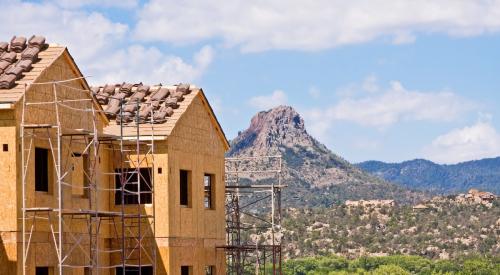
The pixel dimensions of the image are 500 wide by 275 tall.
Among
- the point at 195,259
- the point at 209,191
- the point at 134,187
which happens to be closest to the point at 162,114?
the point at 134,187

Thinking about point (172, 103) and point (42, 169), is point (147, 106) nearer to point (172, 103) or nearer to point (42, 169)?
point (172, 103)

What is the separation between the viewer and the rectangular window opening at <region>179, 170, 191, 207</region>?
40906mm

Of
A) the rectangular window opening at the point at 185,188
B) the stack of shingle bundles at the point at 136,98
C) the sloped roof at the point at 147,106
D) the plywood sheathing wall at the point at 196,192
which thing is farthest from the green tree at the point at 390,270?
the stack of shingle bundles at the point at 136,98

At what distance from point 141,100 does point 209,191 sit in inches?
173

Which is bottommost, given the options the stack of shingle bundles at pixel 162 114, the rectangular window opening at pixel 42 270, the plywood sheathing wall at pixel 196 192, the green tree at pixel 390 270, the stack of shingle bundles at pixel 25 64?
the green tree at pixel 390 270

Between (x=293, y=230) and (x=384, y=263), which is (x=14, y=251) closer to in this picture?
(x=384, y=263)

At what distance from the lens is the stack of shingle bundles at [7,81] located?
32.6 meters

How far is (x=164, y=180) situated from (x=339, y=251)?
241 feet

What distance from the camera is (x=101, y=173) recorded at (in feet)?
123

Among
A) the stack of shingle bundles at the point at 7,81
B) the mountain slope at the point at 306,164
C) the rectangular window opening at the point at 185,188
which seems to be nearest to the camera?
A: the stack of shingle bundles at the point at 7,81

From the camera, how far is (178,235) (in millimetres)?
39719

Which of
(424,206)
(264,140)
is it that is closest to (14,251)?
(424,206)

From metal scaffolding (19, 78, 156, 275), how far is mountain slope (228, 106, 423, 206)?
354ft

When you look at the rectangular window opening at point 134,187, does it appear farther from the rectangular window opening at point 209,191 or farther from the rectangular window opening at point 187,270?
the rectangular window opening at point 209,191
